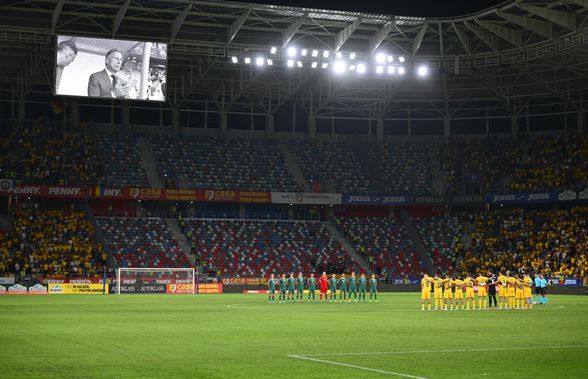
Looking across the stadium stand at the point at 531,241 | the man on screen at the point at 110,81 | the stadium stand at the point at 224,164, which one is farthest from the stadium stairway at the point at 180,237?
the stadium stand at the point at 531,241

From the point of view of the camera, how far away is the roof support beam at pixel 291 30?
59375mm

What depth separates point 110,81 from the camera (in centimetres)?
5347

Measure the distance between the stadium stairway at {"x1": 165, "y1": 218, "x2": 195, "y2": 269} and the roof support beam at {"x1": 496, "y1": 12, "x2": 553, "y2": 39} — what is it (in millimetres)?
30626

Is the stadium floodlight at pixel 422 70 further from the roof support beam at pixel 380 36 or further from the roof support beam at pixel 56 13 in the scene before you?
the roof support beam at pixel 56 13

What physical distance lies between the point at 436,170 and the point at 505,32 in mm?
24664

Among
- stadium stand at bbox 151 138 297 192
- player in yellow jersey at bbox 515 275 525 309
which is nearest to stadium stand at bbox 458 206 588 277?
stadium stand at bbox 151 138 297 192

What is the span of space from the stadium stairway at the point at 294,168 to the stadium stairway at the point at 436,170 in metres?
12.6

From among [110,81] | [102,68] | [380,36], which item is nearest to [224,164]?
[380,36]

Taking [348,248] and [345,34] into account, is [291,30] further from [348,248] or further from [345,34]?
[348,248]

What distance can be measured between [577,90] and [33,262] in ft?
151

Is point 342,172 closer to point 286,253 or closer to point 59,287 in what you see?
point 286,253

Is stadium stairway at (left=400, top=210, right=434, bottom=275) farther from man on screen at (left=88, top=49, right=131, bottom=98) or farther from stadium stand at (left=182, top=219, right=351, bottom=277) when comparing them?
man on screen at (left=88, top=49, right=131, bottom=98)

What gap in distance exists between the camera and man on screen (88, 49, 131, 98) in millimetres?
53375

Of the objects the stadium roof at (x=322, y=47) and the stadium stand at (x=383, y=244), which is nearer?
the stadium roof at (x=322, y=47)
